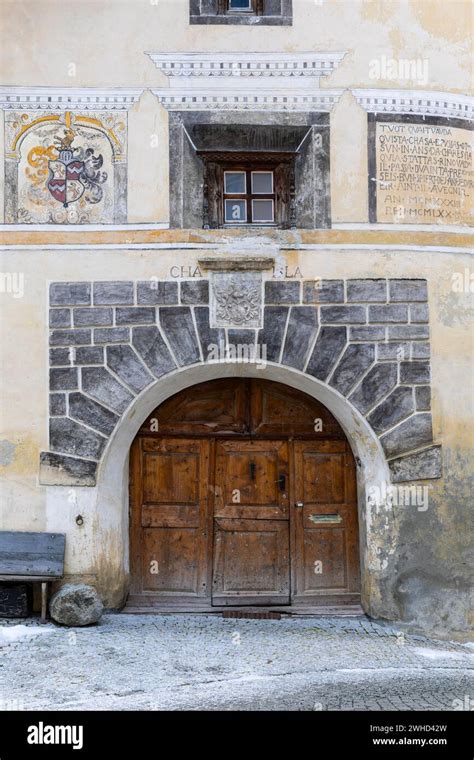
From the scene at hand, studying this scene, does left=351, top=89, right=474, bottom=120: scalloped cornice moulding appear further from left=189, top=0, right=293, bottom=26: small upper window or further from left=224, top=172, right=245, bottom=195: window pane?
left=224, top=172, right=245, bottom=195: window pane

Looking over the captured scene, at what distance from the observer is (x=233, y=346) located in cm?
848

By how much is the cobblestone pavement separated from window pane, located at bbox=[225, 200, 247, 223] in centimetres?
403

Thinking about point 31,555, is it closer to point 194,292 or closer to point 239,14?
point 194,292

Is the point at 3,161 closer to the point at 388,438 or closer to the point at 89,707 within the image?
the point at 388,438

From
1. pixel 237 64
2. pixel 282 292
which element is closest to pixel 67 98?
pixel 237 64

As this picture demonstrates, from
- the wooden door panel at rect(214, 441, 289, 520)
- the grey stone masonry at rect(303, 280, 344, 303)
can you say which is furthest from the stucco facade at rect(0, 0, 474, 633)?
the wooden door panel at rect(214, 441, 289, 520)

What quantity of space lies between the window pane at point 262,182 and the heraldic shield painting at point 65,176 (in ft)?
4.74

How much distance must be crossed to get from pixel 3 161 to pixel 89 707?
518 centimetres

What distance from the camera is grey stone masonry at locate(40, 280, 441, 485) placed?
332 inches

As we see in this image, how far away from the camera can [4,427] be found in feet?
27.8

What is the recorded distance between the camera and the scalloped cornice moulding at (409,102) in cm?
870

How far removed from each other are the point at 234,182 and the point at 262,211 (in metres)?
0.41

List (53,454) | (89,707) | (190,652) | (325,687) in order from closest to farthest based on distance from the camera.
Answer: (89,707)
(325,687)
(190,652)
(53,454)

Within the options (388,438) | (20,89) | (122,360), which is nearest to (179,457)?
(122,360)
